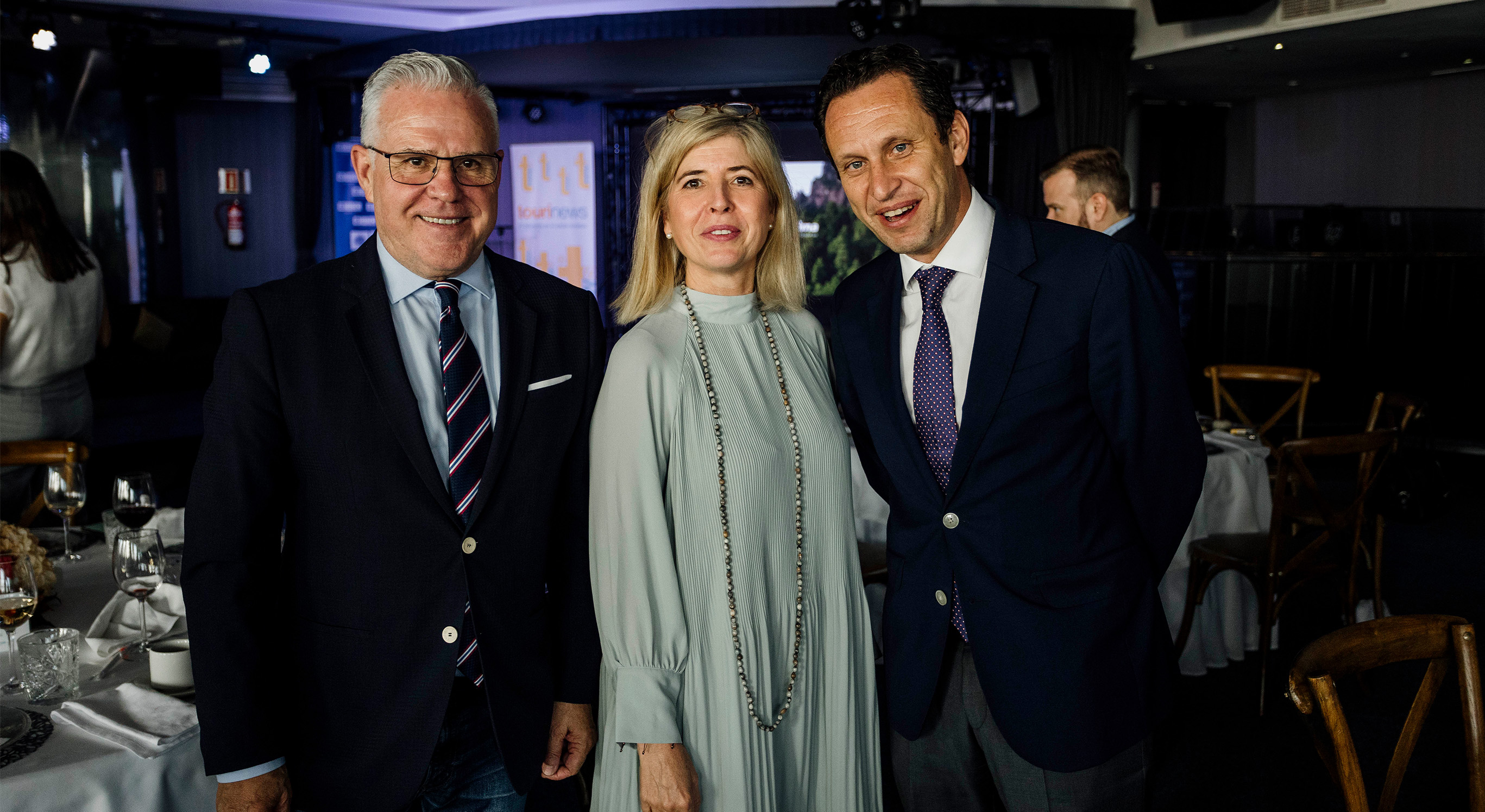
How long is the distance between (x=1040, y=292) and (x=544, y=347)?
0.75m

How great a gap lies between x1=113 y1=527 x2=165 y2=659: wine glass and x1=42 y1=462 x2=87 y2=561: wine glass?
0.67 metres

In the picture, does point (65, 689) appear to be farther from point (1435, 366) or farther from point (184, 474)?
point (1435, 366)

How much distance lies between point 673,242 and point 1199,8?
7.82 meters

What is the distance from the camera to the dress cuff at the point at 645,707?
1.41m

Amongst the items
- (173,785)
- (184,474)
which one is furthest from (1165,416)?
(184,474)

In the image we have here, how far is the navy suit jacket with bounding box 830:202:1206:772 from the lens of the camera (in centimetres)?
147

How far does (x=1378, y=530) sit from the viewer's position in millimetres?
4023

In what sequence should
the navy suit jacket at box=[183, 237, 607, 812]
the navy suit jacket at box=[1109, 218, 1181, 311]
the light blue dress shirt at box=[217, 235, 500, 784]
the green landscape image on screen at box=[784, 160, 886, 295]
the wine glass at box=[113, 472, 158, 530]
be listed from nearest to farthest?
the navy suit jacket at box=[183, 237, 607, 812]
the light blue dress shirt at box=[217, 235, 500, 784]
the wine glass at box=[113, 472, 158, 530]
the navy suit jacket at box=[1109, 218, 1181, 311]
the green landscape image on screen at box=[784, 160, 886, 295]

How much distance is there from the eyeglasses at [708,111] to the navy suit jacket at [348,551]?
16.7 inches

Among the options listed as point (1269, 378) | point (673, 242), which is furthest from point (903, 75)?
point (1269, 378)

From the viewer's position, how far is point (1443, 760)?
311 cm

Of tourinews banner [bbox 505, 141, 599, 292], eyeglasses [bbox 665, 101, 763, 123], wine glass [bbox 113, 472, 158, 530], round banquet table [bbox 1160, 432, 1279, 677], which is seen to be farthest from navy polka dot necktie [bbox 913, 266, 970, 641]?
tourinews banner [bbox 505, 141, 599, 292]

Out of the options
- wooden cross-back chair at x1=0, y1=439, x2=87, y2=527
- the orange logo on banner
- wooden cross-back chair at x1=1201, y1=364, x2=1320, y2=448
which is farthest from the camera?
the orange logo on banner

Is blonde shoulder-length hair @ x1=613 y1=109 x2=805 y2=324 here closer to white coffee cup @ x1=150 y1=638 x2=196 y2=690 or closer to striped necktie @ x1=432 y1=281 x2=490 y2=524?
striped necktie @ x1=432 y1=281 x2=490 y2=524
